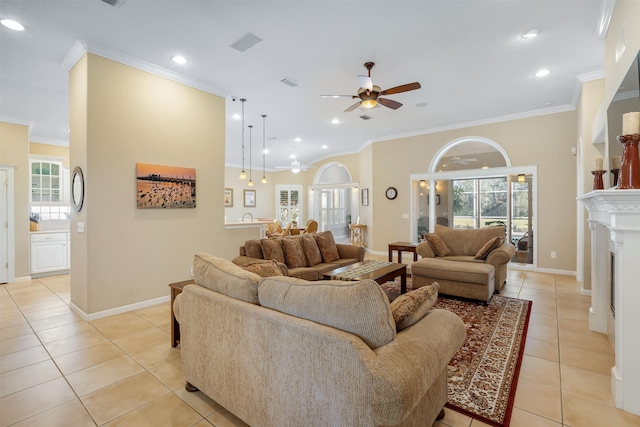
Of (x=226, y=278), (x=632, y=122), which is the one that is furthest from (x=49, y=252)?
(x=632, y=122)

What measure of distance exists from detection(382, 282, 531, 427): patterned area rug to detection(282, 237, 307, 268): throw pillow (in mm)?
1520

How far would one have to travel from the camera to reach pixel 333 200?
37.6 ft

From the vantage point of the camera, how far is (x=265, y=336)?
1.51 metres

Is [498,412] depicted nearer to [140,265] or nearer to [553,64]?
[140,265]

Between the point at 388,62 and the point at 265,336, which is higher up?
the point at 388,62

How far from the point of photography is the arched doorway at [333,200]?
1062cm

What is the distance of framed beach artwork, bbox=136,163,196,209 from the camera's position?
3.82 metres

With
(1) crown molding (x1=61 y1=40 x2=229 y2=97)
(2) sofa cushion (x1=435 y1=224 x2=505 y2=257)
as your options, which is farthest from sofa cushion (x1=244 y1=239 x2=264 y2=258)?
(2) sofa cushion (x1=435 y1=224 x2=505 y2=257)

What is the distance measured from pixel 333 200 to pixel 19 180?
8489mm

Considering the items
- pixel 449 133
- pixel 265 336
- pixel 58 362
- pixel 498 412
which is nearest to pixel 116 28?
pixel 58 362

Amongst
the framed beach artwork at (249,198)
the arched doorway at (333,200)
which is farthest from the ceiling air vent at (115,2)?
the framed beach artwork at (249,198)

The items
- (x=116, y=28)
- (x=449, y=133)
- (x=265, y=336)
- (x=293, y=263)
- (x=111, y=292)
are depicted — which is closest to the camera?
(x=265, y=336)

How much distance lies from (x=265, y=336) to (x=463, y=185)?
6766mm

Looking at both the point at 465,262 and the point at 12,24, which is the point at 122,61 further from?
the point at 465,262
